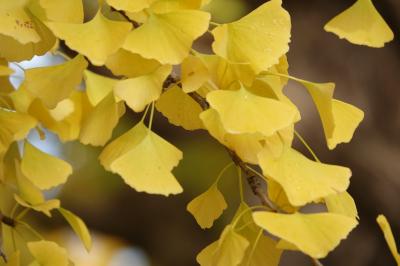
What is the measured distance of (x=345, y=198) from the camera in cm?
34

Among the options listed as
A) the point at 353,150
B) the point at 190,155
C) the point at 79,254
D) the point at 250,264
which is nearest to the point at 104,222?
the point at 79,254

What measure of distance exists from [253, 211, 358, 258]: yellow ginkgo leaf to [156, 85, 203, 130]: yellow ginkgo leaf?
0.33 feet

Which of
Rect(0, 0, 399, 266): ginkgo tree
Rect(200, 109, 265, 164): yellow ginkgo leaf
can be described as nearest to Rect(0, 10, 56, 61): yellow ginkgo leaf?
Rect(0, 0, 399, 266): ginkgo tree

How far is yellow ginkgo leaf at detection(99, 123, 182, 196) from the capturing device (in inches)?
11.7

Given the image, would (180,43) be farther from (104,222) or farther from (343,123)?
(104,222)

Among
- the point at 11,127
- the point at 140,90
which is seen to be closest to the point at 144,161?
the point at 140,90

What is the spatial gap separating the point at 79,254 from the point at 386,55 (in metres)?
0.58

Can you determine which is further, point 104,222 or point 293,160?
point 104,222

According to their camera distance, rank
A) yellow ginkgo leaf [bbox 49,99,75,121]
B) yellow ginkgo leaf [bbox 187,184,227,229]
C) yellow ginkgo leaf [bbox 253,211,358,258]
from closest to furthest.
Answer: yellow ginkgo leaf [bbox 253,211,358,258]
yellow ginkgo leaf [bbox 187,184,227,229]
yellow ginkgo leaf [bbox 49,99,75,121]

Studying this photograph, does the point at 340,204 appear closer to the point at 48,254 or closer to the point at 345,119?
the point at 345,119

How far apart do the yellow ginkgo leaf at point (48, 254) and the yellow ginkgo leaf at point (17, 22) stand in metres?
0.13

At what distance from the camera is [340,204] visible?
1.08ft

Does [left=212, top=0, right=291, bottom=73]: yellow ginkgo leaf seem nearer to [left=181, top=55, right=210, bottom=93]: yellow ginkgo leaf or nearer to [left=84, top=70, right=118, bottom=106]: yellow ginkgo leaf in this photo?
[left=181, top=55, right=210, bottom=93]: yellow ginkgo leaf

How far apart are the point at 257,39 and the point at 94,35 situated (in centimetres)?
7
